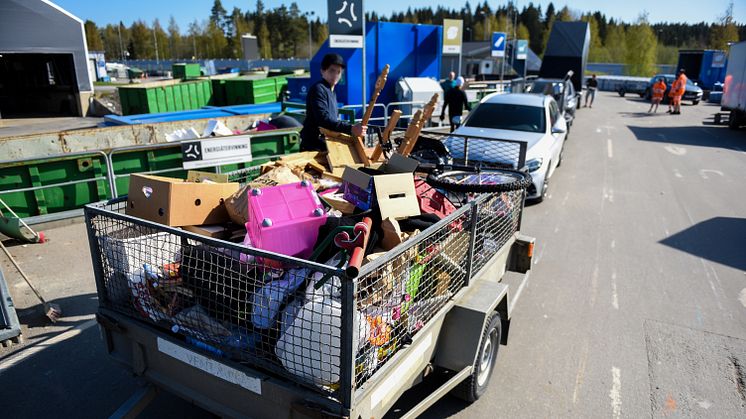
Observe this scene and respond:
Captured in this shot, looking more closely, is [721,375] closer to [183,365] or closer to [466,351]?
[466,351]

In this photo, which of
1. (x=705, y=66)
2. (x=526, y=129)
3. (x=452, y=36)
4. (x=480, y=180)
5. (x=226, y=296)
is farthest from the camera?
(x=705, y=66)

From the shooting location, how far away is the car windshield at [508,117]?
9.70m

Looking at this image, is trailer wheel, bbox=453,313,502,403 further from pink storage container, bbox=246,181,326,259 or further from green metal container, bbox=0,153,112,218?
green metal container, bbox=0,153,112,218

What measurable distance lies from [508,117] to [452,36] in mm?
9227

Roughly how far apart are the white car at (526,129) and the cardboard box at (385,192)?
4.70m

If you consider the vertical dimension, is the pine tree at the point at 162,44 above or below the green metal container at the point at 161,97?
above

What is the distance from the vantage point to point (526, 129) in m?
9.61

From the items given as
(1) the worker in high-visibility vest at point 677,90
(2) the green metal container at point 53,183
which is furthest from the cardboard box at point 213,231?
(1) the worker in high-visibility vest at point 677,90

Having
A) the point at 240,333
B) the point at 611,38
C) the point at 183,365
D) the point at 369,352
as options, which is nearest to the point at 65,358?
the point at 183,365

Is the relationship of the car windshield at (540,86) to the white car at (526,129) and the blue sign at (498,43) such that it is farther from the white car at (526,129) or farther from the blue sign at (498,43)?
the white car at (526,129)

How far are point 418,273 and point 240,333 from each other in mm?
1053

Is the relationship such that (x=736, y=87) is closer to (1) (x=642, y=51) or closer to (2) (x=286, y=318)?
(2) (x=286, y=318)

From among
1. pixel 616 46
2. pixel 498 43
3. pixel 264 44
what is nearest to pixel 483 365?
pixel 498 43

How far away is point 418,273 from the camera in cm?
281
